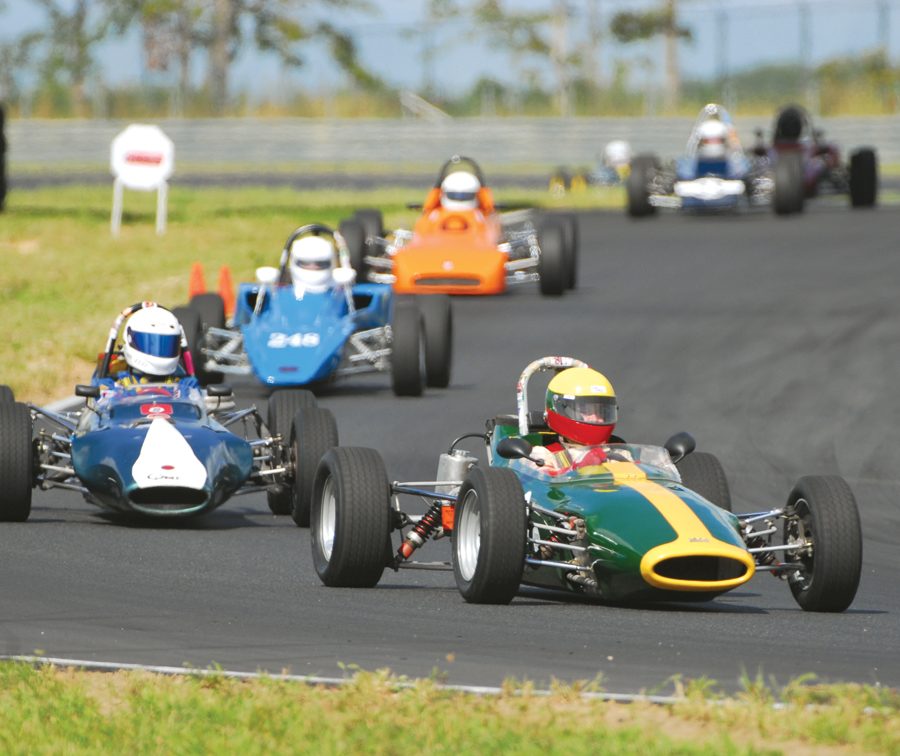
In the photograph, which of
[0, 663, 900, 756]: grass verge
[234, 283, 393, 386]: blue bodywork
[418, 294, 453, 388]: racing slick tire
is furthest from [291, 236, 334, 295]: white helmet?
[0, 663, 900, 756]: grass verge

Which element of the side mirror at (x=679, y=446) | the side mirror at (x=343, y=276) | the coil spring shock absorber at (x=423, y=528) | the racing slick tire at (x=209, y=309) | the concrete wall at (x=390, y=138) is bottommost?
the coil spring shock absorber at (x=423, y=528)

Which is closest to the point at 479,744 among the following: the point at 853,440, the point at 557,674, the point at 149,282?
the point at 557,674

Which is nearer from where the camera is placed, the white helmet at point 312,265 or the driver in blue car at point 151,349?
the driver in blue car at point 151,349

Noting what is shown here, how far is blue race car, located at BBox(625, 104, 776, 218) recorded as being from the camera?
3375 cm

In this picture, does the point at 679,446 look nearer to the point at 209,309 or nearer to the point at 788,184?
the point at 209,309

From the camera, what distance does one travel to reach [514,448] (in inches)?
410

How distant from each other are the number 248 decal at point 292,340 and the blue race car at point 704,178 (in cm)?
1549

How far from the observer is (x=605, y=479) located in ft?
33.7

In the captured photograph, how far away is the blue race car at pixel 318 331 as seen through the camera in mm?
19109

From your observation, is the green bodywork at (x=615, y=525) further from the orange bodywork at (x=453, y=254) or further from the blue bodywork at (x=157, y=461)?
the orange bodywork at (x=453, y=254)

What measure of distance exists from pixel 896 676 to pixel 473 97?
1908 inches

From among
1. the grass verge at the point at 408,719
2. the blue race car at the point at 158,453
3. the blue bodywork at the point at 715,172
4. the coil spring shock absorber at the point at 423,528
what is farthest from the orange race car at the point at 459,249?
the grass verge at the point at 408,719

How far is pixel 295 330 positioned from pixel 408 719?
484 inches

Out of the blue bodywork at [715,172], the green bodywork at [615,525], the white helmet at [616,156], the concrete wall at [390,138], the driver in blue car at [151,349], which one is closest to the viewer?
the green bodywork at [615,525]
